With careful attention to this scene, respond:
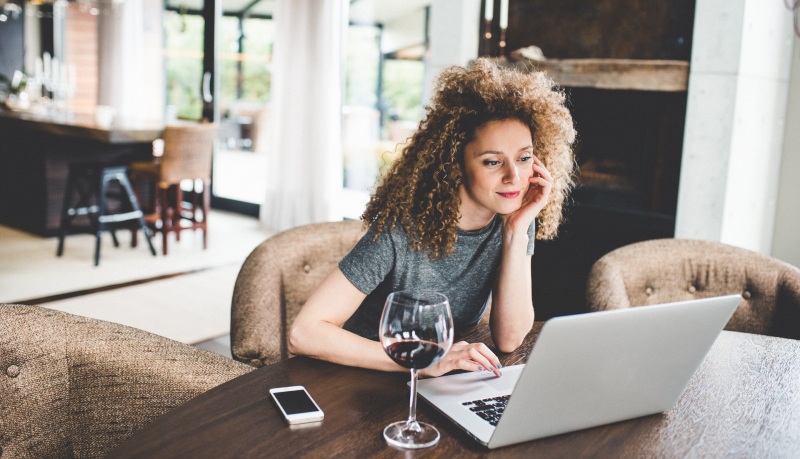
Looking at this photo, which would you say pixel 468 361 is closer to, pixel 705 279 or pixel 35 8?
pixel 705 279

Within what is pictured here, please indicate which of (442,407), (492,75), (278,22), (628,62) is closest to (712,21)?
(628,62)

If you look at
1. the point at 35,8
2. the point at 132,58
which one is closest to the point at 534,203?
the point at 132,58

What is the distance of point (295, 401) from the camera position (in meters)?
1.05

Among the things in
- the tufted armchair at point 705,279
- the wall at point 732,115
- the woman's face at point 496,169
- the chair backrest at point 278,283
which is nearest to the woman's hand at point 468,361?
the woman's face at point 496,169

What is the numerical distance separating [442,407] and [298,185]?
16.0ft

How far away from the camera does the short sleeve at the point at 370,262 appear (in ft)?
4.58

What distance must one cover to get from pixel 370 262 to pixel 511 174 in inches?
13.4

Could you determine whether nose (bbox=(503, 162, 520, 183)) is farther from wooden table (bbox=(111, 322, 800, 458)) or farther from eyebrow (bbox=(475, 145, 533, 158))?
wooden table (bbox=(111, 322, 800, 458))

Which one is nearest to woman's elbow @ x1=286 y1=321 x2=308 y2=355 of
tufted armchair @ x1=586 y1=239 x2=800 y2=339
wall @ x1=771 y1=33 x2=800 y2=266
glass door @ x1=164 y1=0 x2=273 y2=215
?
tufted armchair @ x1=586 y1=239 x2=800 y2=339

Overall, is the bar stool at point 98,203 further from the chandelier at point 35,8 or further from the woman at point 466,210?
the woman at point 466,210

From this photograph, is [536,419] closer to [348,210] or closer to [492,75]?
[492,75]

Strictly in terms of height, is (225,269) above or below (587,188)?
below

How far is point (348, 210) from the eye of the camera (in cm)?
579

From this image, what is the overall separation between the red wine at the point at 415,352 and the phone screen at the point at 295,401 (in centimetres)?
15
